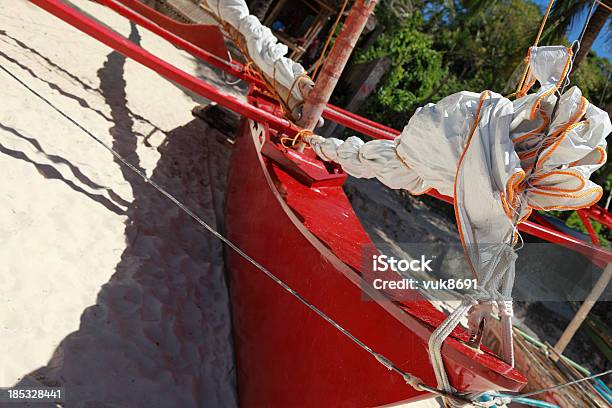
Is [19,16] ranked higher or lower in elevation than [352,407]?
higher

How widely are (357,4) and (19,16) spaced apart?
410 centimetres

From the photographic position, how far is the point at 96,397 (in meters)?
2.28

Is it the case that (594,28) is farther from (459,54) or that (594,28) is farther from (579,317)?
(459,54)

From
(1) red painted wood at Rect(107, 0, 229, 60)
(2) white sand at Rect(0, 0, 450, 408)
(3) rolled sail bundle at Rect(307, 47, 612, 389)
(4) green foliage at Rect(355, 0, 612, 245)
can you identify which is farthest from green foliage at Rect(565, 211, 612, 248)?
(3) rolled sail bundle at Rect(307, 47, 612, 389)

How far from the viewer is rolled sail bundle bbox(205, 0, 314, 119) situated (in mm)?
4168

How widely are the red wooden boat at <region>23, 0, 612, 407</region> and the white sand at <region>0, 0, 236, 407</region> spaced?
299mm

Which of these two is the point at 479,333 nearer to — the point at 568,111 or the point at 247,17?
the point at 568,111

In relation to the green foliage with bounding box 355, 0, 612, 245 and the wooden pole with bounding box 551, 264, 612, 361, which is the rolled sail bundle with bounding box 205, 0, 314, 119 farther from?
the wooden pole with bounding box 551, 264, 612, 361

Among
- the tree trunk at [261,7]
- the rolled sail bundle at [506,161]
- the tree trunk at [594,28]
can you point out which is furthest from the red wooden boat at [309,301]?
the tree trunk at [261,7]

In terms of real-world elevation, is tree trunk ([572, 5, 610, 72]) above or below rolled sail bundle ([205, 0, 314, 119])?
above

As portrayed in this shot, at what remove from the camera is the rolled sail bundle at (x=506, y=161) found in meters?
1.79

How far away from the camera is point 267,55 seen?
4.32 meters

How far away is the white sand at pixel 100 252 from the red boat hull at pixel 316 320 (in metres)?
0.32

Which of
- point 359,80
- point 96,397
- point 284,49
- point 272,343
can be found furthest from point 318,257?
point 359,80
